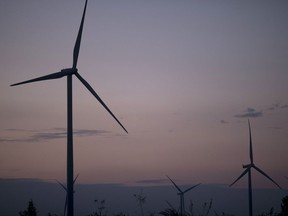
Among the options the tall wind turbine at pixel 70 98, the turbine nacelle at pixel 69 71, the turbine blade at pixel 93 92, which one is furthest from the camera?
the turbine nacelle at pixel 69 71

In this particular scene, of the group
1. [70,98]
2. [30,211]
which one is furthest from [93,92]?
[30,211]

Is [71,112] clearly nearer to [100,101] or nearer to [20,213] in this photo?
[100,101]

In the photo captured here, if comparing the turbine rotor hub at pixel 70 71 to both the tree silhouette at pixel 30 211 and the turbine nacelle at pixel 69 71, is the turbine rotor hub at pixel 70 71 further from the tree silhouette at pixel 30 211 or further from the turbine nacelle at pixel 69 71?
the tree silhouette at pixel 30 211

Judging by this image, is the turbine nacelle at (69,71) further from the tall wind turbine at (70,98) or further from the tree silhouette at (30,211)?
the tree silhouette at (30,211)

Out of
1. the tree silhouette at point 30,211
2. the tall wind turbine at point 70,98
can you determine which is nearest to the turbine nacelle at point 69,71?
the tall wind turbine at point 70,98

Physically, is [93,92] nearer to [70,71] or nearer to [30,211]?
[70,71]

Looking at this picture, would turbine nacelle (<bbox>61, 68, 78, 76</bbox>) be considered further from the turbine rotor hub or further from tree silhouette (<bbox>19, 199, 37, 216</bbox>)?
tree silhouette (<bbox>19, 199, 37, 216</bbox>)

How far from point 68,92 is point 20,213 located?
75.4 metres

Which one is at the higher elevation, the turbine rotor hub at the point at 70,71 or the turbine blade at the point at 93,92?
the turbine rotor hub at the point at 70,71

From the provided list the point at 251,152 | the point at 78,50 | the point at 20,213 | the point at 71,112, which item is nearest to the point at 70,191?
the point at 71,112

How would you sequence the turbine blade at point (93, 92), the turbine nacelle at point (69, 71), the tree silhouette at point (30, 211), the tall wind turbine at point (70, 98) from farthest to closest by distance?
the tree silhouette at point (30, 211)
the turbine nacelle at point (69, 71)
the turbine blade at point (93, 92)
the tall wind turbine at point (70, 98)

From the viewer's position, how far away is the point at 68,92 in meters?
43.7

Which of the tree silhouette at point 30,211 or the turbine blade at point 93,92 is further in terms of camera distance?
the tree silhouette at point 30,211

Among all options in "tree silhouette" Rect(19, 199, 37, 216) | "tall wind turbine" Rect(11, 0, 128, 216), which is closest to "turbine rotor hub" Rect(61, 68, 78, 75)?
"tall wind turbine" Rect(11, 0, 128, 216)
